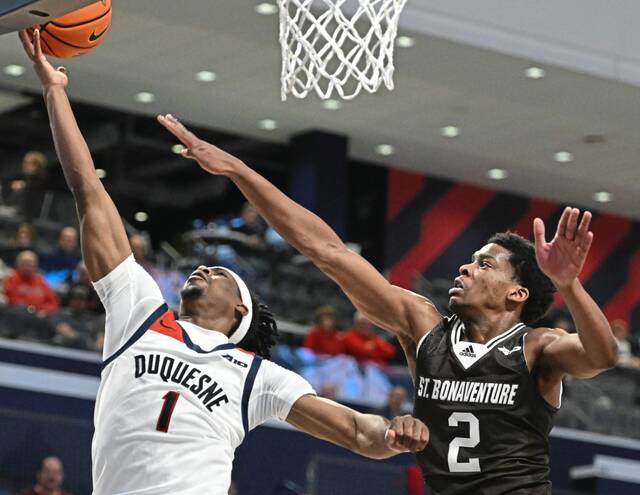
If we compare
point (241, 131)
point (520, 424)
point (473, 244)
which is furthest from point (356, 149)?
point (520, 424)

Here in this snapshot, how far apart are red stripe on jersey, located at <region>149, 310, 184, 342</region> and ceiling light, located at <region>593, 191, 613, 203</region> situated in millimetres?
19316

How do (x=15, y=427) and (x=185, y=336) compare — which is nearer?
(x=185, y=336)

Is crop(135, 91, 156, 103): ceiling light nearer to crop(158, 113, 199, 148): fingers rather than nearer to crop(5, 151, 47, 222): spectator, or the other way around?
crop(5, 151, 47, 222): spectator

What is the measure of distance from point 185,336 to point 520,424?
127cm

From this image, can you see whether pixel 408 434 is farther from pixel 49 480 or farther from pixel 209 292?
pixel 49 480

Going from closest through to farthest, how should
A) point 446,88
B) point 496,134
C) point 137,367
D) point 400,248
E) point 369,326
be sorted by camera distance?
point 137,367 < point 369,326 < point 446,88 < point 496,134 < point 400,248

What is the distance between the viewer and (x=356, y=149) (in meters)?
21.9

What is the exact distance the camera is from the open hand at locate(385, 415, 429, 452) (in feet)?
15.2

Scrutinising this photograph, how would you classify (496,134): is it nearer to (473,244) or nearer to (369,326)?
(473,244)

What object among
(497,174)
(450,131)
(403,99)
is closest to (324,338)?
(403,99)

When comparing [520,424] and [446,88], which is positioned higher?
[446,88]

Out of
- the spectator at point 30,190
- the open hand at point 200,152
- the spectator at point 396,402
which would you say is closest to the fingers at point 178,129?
the open hand at point 200,152

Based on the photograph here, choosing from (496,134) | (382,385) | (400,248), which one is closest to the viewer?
(382,385)

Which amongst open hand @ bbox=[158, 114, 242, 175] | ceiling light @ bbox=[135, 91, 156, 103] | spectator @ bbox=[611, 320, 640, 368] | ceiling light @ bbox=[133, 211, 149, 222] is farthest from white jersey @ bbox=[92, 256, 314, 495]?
ceiling light @ bbox=[133, 211, 149, 222]
